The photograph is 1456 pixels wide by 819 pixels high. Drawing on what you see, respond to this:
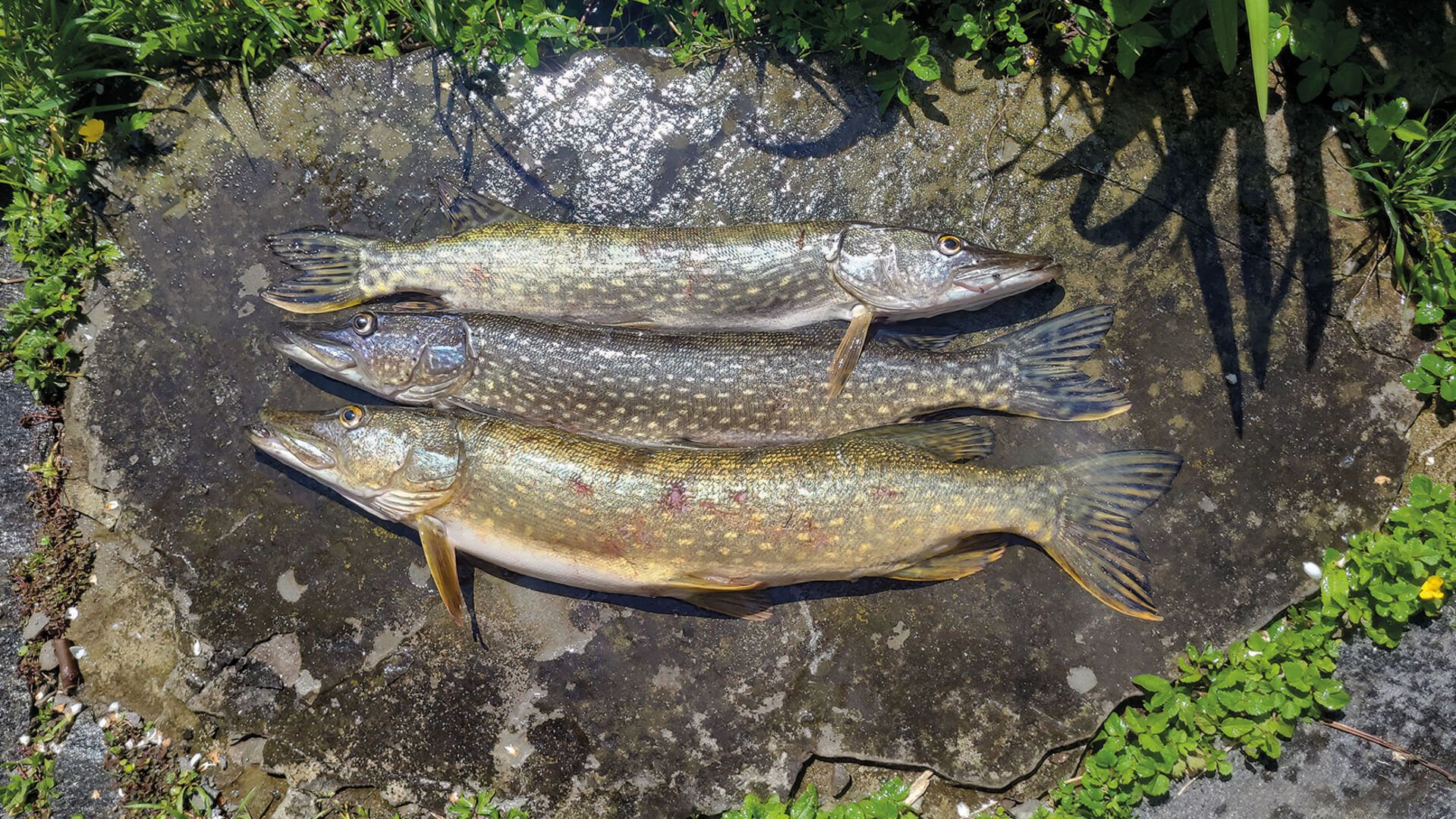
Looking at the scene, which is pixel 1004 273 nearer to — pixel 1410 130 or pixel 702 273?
pixel 702 273

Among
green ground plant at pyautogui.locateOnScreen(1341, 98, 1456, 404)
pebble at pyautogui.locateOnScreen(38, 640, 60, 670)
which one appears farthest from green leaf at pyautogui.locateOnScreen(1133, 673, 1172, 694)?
pebble at pyautogui.locateOnScreen(38, 640, 60, 670)

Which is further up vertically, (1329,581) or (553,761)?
(1329,581)

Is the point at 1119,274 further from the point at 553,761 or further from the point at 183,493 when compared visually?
the point at 183,493

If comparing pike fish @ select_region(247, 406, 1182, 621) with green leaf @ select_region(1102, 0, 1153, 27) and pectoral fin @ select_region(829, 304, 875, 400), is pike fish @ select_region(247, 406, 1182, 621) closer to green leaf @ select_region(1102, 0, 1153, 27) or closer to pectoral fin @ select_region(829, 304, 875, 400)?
pectoral fin @ select_region(829, 304, 875, 400)

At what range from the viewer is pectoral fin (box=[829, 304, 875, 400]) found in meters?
4.22

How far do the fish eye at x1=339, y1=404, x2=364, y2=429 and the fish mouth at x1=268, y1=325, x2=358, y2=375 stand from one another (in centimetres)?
29

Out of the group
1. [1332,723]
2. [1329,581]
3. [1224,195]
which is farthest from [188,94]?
[1332,723]

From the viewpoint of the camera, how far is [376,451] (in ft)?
13.5

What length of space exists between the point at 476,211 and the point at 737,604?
2454mm

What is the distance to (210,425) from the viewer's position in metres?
4.54

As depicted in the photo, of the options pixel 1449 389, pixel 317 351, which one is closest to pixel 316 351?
pixel 317 351

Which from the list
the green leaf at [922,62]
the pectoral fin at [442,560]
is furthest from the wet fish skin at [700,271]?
the pectoral fin at [442,560]

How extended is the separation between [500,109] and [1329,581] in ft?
16.1

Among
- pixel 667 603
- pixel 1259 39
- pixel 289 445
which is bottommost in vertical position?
pixel 667 603
